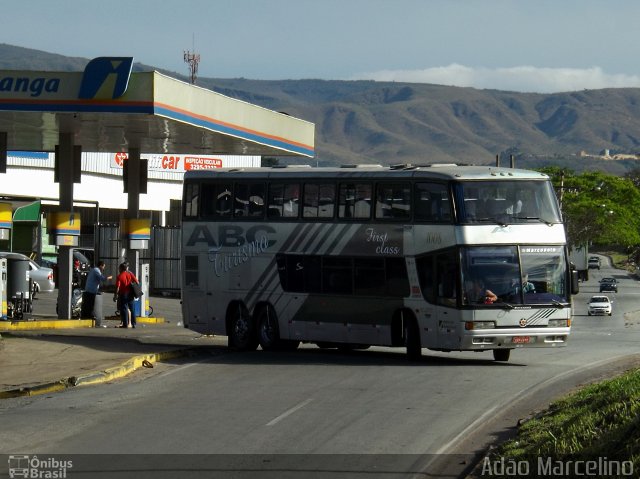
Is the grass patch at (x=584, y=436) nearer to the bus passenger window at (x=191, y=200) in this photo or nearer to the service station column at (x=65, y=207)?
the bus passenger window at (x=191, y=200)

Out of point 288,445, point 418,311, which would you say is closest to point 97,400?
point 288,445

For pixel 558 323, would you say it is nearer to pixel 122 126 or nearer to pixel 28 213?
pixel 122 126

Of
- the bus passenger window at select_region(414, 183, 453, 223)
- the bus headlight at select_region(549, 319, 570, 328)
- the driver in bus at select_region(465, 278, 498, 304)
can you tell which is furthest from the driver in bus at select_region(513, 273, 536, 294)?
the bus passenger window at select_region(414, 183, 453, 223)

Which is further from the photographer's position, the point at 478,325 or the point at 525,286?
the point at 525,286

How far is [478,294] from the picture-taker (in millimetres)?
22172

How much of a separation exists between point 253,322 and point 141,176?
34.6 ft

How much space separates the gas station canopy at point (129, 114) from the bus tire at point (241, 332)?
5041mm

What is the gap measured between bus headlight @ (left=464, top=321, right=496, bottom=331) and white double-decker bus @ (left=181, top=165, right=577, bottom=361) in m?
0.03

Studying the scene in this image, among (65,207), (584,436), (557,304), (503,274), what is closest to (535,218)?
(503,274)

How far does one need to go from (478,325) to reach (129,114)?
10.2m

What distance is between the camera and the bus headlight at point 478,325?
22.0m

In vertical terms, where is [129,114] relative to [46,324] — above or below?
above

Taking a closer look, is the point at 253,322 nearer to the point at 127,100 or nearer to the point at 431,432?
the point at 127,100

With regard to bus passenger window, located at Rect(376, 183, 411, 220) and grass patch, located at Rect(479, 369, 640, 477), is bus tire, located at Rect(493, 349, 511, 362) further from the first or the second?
→ grass patch, located at Rect(479, 369, 640, 477)
